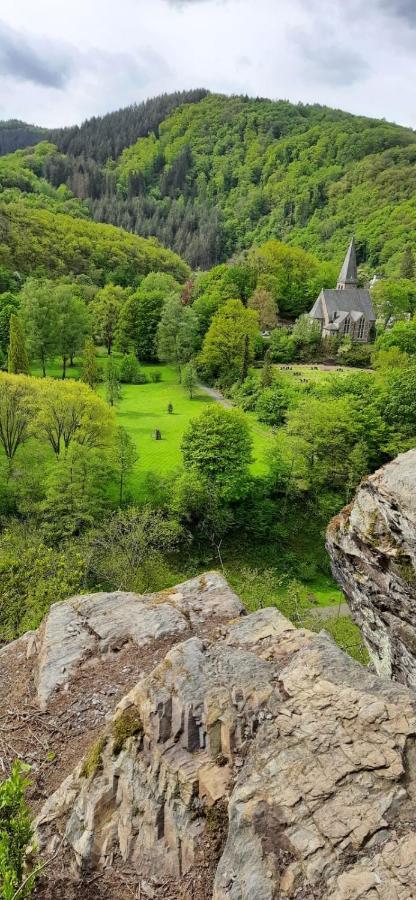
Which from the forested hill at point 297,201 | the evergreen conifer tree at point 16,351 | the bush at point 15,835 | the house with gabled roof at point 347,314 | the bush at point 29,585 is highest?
the forested hill at point 297,201

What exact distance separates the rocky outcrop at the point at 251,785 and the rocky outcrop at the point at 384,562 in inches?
108

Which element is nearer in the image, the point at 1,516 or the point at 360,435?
the point at 1,516

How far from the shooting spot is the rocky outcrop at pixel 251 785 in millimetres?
6316

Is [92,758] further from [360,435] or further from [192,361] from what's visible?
[192,361]

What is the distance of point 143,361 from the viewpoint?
69.9 meters

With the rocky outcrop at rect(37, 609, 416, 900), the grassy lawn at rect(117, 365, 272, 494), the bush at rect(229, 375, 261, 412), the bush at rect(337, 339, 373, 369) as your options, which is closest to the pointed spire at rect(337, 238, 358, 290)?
the bush at rect(337, 339, 373, 369)

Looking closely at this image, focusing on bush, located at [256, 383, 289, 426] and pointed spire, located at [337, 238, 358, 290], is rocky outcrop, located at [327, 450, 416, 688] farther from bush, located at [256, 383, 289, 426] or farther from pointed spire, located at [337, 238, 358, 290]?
pointed spire, located at [337, 238, 358, 290]

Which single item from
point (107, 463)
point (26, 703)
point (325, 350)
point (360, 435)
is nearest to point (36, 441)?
point (107, 463)

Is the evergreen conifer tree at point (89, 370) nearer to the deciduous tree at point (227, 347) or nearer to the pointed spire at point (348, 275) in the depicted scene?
the deciduous tree at point (227, 347)

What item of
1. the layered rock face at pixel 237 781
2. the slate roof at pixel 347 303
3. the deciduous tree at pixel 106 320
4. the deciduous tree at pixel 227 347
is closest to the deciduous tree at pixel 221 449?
the deciduous tree at pixel 227 347

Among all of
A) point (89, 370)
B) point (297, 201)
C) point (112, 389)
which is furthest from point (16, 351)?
point (297, 201)

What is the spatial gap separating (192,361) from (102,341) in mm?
16133

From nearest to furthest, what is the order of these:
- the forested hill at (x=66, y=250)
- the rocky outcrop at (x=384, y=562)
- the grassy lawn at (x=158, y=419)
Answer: the rocky outcrop at (x=384, y=562)
the grassy lawn at (x=158, y=419)
the forested hill at (x=66, y=250)

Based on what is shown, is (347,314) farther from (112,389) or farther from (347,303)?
(112,389)
